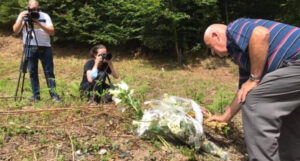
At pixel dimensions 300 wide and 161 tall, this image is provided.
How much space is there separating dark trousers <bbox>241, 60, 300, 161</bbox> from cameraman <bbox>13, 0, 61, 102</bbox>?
3.13 metres

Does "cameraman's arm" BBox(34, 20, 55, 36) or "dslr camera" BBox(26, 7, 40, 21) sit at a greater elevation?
"dslr camera" BBox(26, 7, 40, 21)

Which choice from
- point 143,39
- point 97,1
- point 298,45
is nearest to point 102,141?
point 298,45

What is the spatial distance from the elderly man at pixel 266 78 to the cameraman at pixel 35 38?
3.07 metres

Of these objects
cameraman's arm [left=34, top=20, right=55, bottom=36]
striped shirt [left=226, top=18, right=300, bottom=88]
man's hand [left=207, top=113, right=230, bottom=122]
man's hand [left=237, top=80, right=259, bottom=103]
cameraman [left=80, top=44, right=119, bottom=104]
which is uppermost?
striped shirt [left=226, top=18, right=300, bottom=88]

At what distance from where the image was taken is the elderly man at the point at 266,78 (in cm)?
265

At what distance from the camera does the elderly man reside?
8.70 feet

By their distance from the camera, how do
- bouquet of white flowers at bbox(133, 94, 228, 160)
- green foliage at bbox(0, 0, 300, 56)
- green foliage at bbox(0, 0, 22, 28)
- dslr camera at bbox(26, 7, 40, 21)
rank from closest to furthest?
bouquet of white flowers at bbox(133, 94, 228, 160) → dslr camera at bbox(26, 7, 40, 21) → green foliage at bbox(0, 0, 300, 56) → green foliage at bbox(0, 0, 22, 28)

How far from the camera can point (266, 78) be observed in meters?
2.71

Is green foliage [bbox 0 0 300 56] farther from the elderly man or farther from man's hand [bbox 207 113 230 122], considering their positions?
the elderly man

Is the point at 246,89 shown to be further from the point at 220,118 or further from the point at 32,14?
the point at 32,14

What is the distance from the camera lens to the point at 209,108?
4.07 metres

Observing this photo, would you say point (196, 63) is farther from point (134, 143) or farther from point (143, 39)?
point (134, 143)

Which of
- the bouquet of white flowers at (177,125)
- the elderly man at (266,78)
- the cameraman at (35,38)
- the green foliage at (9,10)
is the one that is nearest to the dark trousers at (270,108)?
the elderly man at (266,78)

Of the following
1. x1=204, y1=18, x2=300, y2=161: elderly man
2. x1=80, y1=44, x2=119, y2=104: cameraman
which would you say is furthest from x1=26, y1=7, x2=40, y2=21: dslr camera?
x1=204, y1=18, x2=300, y2=161: elderly man
